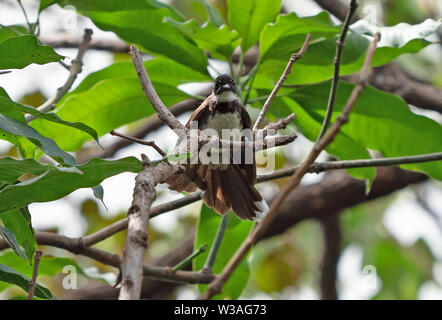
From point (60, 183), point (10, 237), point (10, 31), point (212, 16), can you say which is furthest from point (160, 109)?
point (10, 31)

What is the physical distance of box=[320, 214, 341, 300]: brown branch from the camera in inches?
194

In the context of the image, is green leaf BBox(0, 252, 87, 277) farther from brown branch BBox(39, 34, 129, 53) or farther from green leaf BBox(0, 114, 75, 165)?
brown branch BBox(39, 34, 129, 53)

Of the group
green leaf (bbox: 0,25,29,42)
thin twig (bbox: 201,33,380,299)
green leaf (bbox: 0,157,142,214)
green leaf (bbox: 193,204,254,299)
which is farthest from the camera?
green leaf (bbox: 193,204,254,299)

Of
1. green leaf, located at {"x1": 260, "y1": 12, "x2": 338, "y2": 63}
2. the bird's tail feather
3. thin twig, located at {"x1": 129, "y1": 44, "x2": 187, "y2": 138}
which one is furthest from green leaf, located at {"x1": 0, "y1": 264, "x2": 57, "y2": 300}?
green leaf, located at {"x1": 260, "y1": 12, "x2": 338, "y2": 63}

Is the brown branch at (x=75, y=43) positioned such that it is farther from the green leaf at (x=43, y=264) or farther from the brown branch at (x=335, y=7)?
the green leaf at (x=43, y=264)

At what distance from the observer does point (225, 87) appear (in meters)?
3.00

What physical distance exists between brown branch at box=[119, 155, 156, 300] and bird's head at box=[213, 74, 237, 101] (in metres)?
1.62

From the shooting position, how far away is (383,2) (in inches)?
224

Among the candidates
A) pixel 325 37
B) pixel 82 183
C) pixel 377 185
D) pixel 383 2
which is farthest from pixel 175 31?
pixel 383 2

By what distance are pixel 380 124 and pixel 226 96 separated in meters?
0.71

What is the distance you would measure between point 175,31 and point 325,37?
64 centimetres

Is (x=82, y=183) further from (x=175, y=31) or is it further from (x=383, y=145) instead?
(x=383, y=145)

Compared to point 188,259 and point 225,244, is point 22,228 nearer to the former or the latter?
point 188,259

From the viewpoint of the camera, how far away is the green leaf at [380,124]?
2.99 metres
